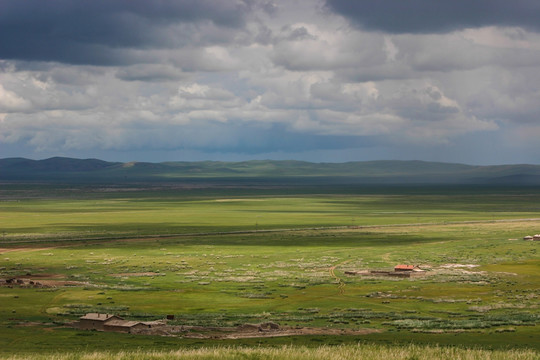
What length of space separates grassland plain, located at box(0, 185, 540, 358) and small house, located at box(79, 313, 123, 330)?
1.81m

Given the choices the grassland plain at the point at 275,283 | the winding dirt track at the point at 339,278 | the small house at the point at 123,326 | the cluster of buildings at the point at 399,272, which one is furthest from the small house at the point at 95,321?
the cluster of buildings at the point at 399,272

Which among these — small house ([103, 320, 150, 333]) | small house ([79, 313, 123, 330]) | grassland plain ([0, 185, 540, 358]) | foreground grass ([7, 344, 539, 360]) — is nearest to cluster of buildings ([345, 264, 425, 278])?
grassland plain ([0, 185, 540, 358])

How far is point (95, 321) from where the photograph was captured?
5709 centimetres

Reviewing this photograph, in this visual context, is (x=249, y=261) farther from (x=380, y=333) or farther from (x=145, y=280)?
(x=380, y=333)

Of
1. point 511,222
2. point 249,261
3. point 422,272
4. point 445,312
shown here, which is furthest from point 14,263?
point 511,222

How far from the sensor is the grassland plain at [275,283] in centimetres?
5316

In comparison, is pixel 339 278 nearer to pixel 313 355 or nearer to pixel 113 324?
pixel 113 324

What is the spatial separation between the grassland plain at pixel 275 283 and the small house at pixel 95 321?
5.93 feet

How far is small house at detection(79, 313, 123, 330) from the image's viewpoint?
5678cm

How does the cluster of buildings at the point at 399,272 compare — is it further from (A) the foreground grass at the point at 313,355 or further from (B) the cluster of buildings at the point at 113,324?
(A) the foreground grass at the point at 313,355

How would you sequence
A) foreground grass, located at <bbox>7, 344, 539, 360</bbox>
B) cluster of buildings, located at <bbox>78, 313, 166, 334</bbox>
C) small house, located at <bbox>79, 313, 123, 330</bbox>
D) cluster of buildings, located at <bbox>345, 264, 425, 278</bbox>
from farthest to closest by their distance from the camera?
1. cluster of buildings, located at <bbox>345, 264, 425, 278</bbox>
2. small house, located at <bbox>79, 313, 123, 330</bbox>
3. cluster of buildings, located at <bbox>78, 313, 166, 334</bbox>
4. foreground grass, located at <bbox>7, 344, 539, 360</bbox>

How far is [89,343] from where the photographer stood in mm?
49844

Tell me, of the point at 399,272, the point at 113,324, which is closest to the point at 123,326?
the point at 113,324

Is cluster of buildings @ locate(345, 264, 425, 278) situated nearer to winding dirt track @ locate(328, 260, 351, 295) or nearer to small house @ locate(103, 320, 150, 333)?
winding dirt track @ locate(328, 260, 351, 295)
